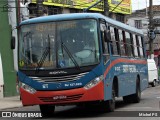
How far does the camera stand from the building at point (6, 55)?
92.6 ft

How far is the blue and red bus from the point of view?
13.2 metres

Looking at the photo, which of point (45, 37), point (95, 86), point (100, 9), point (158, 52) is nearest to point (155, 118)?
point (95, 86)

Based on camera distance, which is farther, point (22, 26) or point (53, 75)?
point (22, 26)

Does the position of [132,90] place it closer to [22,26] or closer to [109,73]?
[109,73]

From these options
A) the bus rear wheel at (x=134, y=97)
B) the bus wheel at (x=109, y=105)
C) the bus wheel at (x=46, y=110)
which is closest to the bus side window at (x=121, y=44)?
the bus wheel at (x=109, y=105)

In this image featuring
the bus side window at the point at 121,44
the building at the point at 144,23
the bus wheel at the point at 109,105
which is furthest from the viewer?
the building at the point at 144,23

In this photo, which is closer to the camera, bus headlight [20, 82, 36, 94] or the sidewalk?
bus headlight [20, 82, 36, 94]

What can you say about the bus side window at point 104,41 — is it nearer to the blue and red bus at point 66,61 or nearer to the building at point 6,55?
the blue and red bus at point 66,61

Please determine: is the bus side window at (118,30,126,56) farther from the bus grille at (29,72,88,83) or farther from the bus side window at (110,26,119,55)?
the bus grille at (29,72,88,83)

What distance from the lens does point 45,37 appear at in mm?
13812

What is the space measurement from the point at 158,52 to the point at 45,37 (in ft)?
159

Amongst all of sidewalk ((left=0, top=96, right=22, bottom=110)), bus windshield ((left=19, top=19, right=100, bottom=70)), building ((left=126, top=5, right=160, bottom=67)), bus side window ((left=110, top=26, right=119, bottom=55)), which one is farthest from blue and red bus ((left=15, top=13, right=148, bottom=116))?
building ((left=126, top=5, right=160, bottom=67))

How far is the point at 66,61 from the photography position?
1340 centimetres

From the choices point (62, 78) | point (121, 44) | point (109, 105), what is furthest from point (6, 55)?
point (62, 78)
